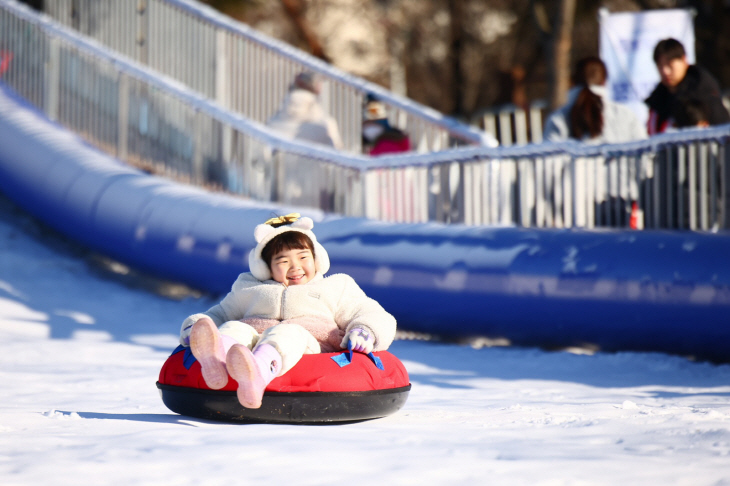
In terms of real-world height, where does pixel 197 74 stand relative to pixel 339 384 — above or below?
above

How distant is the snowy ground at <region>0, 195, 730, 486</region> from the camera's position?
9.64 ft

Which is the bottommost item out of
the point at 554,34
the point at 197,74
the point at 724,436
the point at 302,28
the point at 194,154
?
the point at 724,436

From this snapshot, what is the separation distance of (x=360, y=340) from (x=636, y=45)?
7.40 metres

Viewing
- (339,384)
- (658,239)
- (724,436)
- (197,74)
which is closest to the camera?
(724,436)

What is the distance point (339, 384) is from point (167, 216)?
469 cm

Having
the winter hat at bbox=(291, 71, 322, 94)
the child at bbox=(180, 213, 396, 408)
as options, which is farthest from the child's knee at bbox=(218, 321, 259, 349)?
the winter hat at bbox=(291, 71, 322, 94)

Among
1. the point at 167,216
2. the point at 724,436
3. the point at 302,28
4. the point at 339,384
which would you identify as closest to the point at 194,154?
the point at 167,216

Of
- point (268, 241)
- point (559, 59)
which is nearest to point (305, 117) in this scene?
point (268, 241)

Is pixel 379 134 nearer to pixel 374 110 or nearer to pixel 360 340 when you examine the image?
pixel 374 110

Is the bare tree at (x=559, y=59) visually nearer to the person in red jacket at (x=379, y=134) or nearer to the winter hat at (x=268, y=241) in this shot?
the person in red jacket at (x=379, y=134)

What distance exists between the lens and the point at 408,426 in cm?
388

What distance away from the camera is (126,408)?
4.41 meters

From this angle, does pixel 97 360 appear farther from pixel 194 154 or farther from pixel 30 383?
pixel 194 154

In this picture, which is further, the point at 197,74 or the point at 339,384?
the point at 197,74
